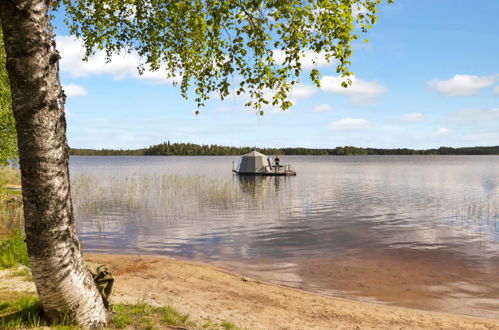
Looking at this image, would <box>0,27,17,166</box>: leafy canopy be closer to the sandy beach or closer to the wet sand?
the sandy beach

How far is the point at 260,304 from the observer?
33.5ft

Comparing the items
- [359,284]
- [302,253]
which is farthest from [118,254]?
[359,284]

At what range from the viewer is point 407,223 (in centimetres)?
2506

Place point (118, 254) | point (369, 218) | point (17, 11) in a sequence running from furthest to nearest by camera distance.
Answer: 1. point (369, 218)
2. point (118, 254)
3. point (17, 11)

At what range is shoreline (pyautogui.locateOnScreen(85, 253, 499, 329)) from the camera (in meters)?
9.05

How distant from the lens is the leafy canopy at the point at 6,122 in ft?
67.3

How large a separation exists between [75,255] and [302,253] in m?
12.7

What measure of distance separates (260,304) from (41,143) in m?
7.02

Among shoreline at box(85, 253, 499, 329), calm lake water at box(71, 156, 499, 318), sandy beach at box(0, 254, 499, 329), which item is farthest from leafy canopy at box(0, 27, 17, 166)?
sandy beach at box(0, 254, 499, 329)

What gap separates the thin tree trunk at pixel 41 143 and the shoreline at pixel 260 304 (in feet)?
10.8

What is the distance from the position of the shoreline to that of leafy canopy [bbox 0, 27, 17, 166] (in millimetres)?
13408

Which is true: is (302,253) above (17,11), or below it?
below

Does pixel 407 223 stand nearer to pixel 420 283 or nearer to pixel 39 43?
pixel 420 283

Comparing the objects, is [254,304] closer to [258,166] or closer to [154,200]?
[154,200]
